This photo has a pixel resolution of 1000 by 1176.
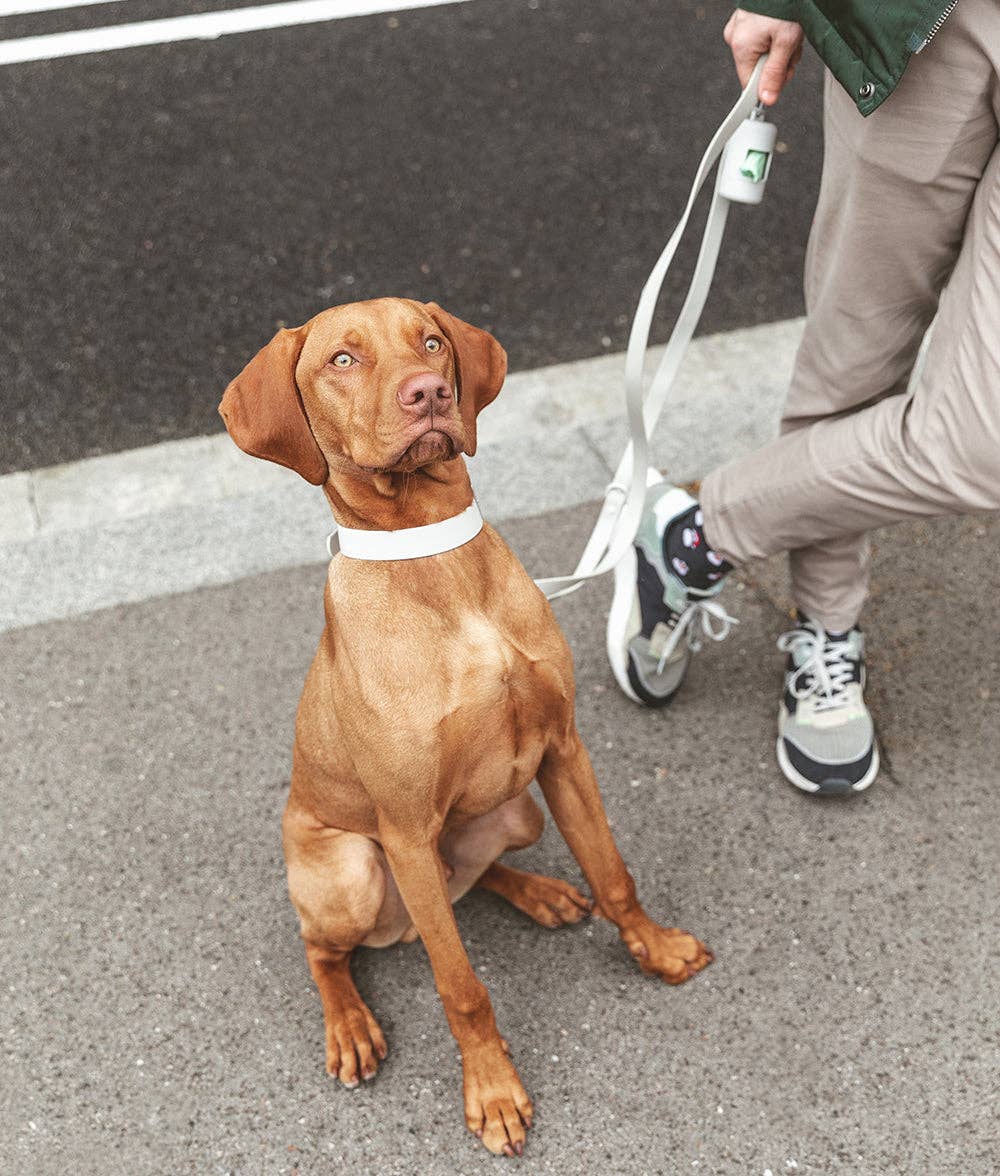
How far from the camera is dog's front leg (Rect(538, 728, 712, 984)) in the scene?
2471mm

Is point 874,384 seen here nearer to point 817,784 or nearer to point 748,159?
point 748,159

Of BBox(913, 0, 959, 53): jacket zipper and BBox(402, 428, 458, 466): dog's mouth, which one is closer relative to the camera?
BBox(402, 428, 458, 466): dog's mouth

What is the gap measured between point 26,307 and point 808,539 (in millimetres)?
3171

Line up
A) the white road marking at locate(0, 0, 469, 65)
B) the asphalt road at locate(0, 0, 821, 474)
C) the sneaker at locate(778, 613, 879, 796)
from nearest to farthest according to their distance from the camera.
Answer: the sneaker at locate(778, 613, 879, 796), the asphalt road at locate(0, 0, 821, 474), the white road marking at locate(0, 0, 469, 65)

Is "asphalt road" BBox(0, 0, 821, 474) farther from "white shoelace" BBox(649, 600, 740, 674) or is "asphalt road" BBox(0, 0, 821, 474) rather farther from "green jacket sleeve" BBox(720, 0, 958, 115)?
"green jacket sleeve" BBox(720, 0, 958, 115)

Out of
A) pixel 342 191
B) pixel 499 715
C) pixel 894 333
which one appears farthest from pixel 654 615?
pixel 342 191

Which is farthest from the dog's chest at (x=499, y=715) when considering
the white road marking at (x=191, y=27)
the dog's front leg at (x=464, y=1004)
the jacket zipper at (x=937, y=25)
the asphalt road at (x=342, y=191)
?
the white road marking at (x=191, y=27)

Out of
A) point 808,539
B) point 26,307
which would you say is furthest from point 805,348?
point 26,307

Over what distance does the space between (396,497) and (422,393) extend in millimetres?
260

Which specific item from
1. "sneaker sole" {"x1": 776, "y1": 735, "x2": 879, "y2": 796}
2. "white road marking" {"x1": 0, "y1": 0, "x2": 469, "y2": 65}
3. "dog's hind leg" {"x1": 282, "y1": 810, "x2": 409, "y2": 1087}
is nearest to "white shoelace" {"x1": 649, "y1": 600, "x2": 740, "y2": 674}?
"sneaker sole" {"x1": 776, "y1": 735, "x2": 879, "y2": 796}

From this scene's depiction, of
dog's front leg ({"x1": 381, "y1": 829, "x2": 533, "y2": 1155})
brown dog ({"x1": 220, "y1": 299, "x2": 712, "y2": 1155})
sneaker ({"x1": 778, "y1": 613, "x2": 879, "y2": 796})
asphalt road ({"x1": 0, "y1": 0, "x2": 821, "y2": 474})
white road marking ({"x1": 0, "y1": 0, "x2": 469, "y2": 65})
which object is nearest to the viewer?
brown dog ({"x1": 220, "y1": 299, "x2": 712, "y2": 1155})

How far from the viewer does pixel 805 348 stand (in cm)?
284

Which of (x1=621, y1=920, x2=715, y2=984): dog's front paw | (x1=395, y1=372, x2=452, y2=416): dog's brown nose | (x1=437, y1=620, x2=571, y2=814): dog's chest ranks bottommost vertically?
(x1=621, y1=920, x2=715, y2=984): dog's front paw

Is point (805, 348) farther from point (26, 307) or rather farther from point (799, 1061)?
point (26, 307)
